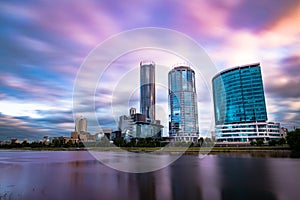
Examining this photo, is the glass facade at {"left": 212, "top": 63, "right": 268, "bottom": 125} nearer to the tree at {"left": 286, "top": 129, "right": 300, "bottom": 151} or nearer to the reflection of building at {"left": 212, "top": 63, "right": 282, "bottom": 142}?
the reflection of building at {"left": 212, "top": 63, "right": 282, "bottom": 142}

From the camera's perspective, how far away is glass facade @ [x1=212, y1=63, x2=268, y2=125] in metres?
99.9

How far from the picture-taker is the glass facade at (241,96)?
99.9 metres

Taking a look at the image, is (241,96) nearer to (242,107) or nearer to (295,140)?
Answer: (242,107)

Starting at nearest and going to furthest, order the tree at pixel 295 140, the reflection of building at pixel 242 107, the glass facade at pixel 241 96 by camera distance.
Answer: the tree at pixel 295 140, the reflection of building at pixel 242 107, the glass facade at pixel 241 96

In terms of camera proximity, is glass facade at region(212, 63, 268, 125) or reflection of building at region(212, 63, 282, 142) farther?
glass facade at region(212, 63, 268, 125)

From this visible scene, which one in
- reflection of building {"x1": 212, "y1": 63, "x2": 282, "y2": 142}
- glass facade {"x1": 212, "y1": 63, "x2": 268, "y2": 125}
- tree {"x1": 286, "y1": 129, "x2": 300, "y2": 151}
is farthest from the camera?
glass facade {"x1": 212, "y1": 63, "x2": 268, "y2": 125}

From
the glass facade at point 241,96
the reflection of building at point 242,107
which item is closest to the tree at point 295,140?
the reflection of building at point 242,107

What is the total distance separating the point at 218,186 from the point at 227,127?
92.4m

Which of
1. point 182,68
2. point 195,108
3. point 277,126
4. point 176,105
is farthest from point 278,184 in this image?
point 277,126

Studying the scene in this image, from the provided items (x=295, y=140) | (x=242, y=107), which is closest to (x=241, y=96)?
(x=242, y=107)

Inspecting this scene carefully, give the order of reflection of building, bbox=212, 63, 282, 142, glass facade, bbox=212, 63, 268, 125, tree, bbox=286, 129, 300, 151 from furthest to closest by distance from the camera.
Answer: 1. glass facade, bbox=212, 63, 268, 125
2. reflection of building, bbox=212, 63, 282, 142
3. tree, bbox=286, 129, 300, 151

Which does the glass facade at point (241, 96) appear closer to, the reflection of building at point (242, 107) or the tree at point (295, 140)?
the reflection of building at point (242, 107)

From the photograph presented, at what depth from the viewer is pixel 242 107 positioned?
336 ft

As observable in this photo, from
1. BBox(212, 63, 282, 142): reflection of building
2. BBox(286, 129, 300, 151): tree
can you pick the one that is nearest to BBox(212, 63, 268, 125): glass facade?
BBox(212, 63, 282, 142): reflection of building
